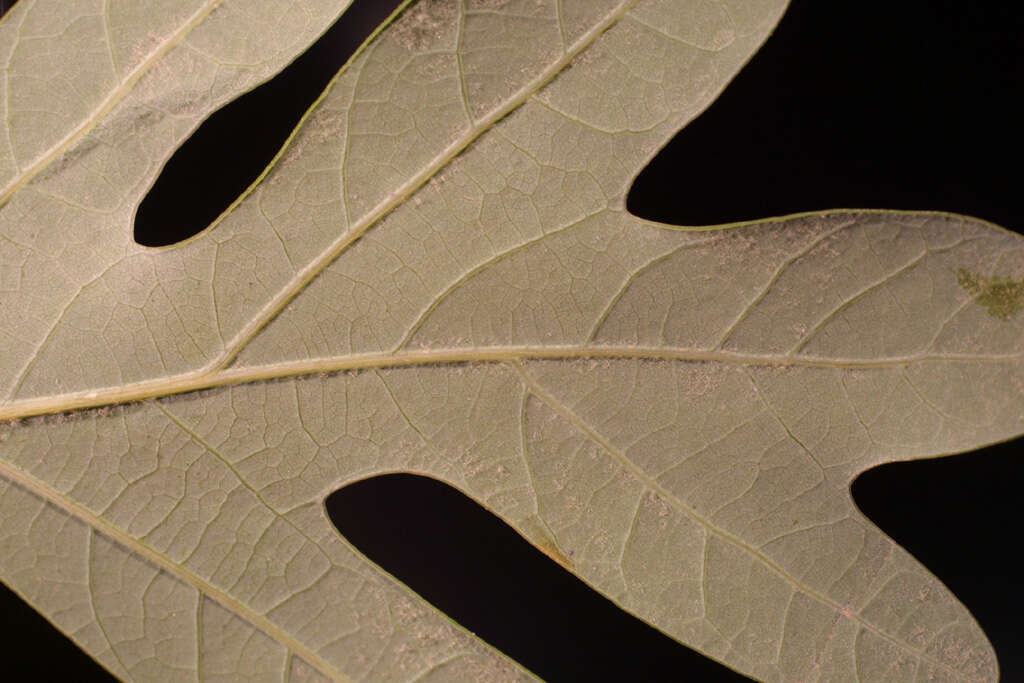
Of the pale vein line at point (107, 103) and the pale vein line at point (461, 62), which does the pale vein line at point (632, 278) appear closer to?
the pale vein line at point (461, 62)

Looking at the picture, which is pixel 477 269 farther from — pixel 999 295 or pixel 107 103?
pixel 999 295

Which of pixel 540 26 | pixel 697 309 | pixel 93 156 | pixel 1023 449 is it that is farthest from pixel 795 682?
pixel 93 156

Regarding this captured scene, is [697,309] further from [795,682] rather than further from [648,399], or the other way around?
[795,682]

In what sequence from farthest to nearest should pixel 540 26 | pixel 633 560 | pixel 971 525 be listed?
pixel 971 525 < pixel 633 560 < pixel 540 26

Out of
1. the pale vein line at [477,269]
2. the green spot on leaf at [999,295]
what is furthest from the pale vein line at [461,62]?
the green spot on leaf at [999,295]

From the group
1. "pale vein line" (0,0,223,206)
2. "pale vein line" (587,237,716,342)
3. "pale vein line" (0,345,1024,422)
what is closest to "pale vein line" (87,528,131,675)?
"pale vein line" (0,345,1024,422)
